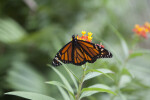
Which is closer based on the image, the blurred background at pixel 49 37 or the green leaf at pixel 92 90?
the green leaf at pixel 92 90

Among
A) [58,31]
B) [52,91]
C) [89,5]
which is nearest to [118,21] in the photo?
[89,5]

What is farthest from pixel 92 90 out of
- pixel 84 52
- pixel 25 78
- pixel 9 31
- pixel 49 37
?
pixel 9 31

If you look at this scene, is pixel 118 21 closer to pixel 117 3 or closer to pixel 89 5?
pixel 117 3

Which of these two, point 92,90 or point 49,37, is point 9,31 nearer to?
point 49,37

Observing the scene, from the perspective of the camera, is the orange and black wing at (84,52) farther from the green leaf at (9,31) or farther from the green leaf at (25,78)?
the green leaf at (9,31)

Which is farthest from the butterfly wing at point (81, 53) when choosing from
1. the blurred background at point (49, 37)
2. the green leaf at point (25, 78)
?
the green leaf at point (25, 78)

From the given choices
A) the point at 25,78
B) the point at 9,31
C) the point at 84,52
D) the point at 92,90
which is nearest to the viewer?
the point at 92,90
